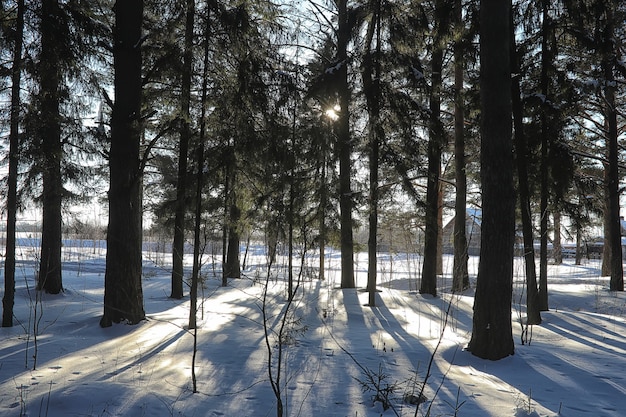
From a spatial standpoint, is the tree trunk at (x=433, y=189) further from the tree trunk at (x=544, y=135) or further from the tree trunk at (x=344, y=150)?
the tree trunk at (x=544, y=135)

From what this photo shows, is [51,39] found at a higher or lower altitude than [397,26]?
lower

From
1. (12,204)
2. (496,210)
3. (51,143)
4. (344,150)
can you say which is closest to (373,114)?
(344,150)

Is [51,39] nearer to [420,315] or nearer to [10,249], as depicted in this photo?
[10,249]

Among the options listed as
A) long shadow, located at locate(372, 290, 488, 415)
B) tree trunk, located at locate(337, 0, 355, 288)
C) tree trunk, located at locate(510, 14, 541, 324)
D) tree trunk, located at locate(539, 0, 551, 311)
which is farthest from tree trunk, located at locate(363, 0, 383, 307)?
tree trunk, located at locate(539, 0, 551, 311)

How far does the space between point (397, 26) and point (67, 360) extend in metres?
9.03

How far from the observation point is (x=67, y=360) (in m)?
4.80

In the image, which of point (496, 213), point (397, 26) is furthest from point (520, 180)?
point (397, 26)

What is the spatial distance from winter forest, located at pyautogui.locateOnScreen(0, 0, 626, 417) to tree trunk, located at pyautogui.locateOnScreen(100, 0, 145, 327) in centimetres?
4

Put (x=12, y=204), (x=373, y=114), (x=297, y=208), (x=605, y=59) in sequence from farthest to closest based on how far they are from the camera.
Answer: (x=297, y=208) → (x=605, y=59) → (x=373, y=114) → (x=12, y=204)

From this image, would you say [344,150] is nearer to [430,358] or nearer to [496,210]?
[496,210]

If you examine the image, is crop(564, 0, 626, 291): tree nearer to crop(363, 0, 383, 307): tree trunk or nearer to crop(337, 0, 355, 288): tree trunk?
crop(363, 0, 383, 307): tree trunk

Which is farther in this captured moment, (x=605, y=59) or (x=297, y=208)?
(x=297, y=208)

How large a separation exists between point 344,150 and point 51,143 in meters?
7.48

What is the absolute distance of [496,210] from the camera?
5.33 metres
